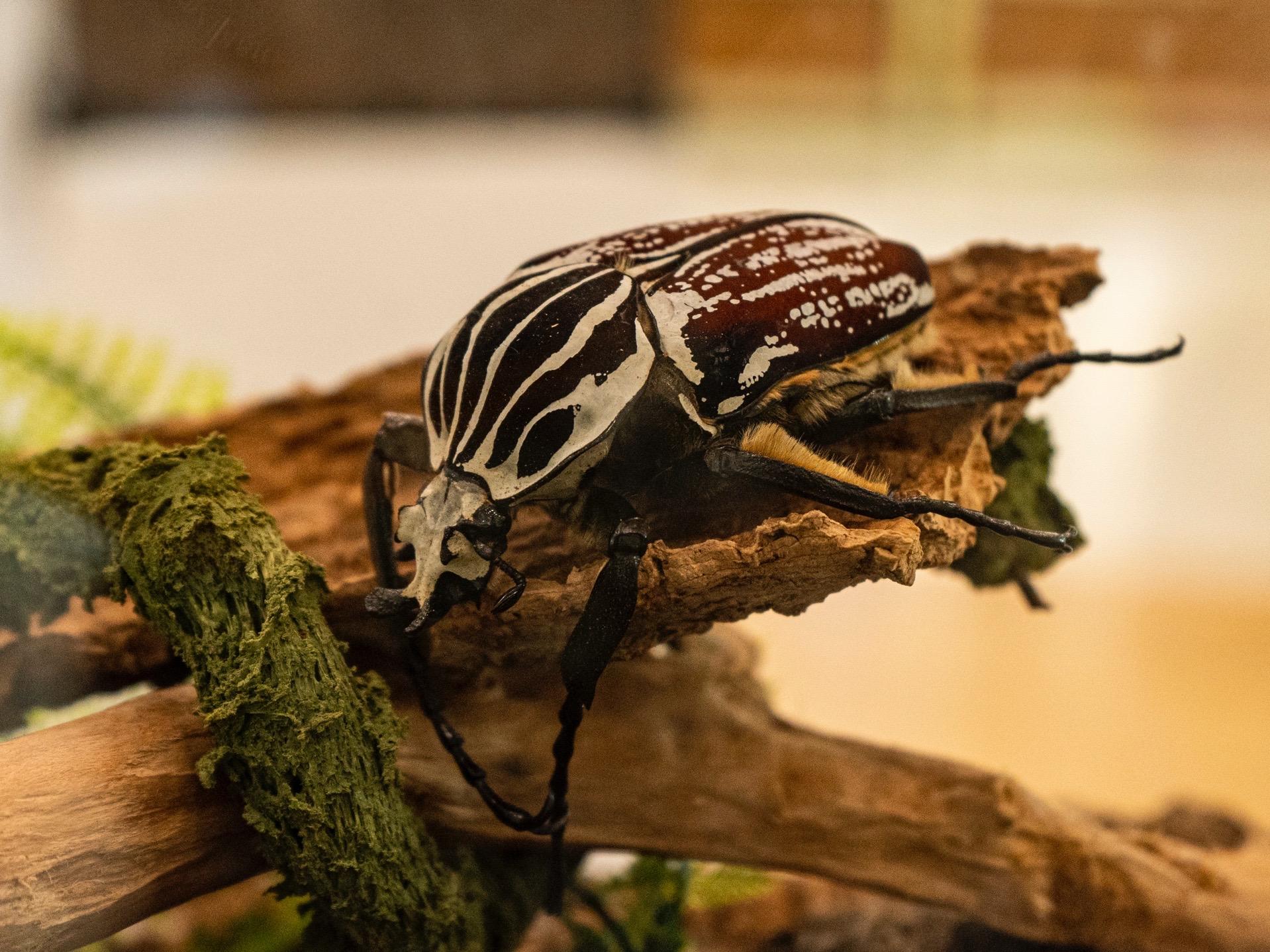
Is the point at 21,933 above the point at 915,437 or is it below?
below

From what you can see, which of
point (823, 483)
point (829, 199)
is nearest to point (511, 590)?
point (823, 483)

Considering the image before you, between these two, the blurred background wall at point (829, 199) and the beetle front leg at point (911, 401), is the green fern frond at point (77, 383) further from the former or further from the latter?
the beetle front leg at point (911, 401)

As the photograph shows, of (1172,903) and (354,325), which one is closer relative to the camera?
(1172,903)

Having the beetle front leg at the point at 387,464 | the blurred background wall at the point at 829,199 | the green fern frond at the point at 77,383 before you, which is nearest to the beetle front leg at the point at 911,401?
the blurred background wall at the point at 829,199

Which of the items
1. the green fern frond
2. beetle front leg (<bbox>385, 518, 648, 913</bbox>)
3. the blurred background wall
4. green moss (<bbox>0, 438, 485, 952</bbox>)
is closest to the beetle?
beetle front leg (<bbox>385, 518, 648, 913</bbox>)

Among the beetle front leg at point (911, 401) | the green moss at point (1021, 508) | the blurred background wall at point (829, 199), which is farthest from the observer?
the blurred background wall at point (829, 199)

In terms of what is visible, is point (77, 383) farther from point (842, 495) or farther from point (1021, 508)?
point (1021, 508)

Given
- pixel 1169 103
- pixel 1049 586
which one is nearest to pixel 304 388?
pixel 1049 586

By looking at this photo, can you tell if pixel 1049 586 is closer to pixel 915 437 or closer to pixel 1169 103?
pixel 1169 103
